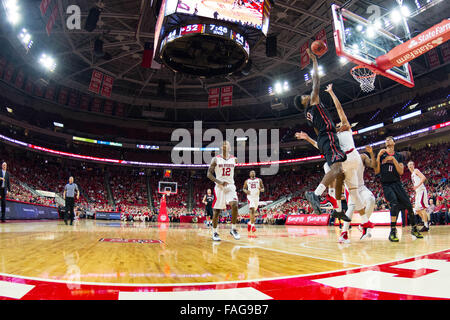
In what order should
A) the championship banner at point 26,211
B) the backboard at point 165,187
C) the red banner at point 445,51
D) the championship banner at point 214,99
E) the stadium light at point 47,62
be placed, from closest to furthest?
the championship banner at point 26,211
the red banner at point 445,51
the stadium light at point 47,62
the championship banner at point 214,99
the backboard at point 165,187

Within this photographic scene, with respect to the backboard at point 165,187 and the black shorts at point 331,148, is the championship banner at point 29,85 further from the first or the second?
the black shorts at point 331,148

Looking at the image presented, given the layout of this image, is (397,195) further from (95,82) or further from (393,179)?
(95,82)

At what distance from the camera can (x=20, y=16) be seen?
1814 cm

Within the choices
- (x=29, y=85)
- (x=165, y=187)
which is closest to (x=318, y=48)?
(x=165, y=187)

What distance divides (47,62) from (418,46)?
2651cm

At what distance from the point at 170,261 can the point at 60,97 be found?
115ft

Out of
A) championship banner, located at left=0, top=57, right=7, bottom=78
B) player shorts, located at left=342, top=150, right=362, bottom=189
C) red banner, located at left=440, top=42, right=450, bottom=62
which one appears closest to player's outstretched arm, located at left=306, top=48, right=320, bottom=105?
player shorts, located at left=342, top=150, right=362, bottom=189

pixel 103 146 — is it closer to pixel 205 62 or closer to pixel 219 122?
pixel 219 122

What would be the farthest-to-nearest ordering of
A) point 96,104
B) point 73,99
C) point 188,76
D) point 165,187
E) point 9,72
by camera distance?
1. point 96,104
2. point 73,99
3. point 165,187
4. point 9,72
5. point 188,76

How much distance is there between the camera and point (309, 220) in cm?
1780

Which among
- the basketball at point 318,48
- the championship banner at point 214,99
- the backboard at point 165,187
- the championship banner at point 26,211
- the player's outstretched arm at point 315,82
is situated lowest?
the championship banner at point 26,211

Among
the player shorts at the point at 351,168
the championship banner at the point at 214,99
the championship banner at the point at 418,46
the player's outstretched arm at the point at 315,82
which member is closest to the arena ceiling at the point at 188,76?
the championship banner at the point at 214,99

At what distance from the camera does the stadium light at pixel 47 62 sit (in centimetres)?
2330

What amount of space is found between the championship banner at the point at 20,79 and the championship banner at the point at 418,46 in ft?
102
